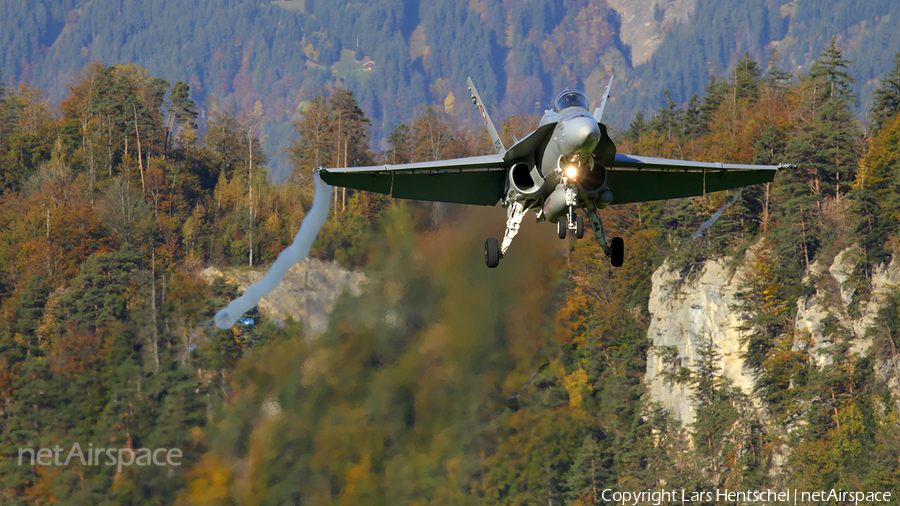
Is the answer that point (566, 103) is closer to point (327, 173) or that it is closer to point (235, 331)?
point (327, 173)

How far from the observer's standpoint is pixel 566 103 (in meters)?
19.9

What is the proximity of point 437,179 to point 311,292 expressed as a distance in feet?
105

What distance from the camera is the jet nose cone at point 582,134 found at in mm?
17984

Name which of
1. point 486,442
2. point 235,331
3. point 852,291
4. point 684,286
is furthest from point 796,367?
point 235,331

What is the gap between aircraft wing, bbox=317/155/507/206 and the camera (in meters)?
21.4

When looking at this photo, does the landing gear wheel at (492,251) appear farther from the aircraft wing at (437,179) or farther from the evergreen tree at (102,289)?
the evergreen tree at (102,289)

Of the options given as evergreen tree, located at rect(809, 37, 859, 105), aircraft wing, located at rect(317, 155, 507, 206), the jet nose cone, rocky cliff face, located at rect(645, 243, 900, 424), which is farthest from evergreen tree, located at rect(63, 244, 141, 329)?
the jet nose cone

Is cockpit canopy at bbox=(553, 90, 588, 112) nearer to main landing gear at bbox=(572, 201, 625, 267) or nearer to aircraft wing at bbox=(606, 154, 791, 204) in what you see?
main landing gear at bbox=(572, 201, 625, 267)

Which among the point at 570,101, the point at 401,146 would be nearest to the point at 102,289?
the point at 401,146

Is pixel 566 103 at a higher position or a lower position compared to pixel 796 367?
higher

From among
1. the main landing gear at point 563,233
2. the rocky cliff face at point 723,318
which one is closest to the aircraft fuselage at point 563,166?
the main landing gear at point 563,233

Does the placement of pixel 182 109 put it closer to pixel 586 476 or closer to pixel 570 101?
pixel 586 476

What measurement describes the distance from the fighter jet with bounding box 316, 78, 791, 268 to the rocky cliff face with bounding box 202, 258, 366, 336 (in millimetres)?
19936

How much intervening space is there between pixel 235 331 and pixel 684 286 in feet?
94.8
